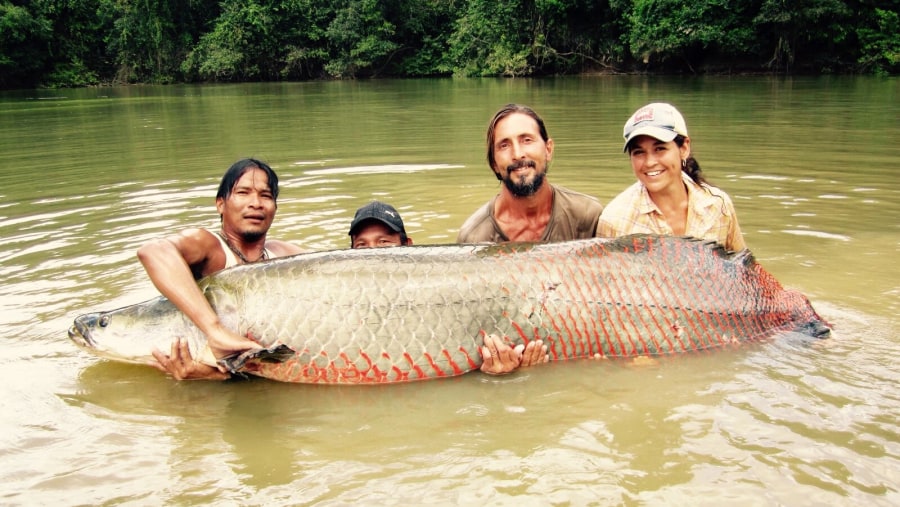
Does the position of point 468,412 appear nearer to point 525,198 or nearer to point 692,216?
point 525,198

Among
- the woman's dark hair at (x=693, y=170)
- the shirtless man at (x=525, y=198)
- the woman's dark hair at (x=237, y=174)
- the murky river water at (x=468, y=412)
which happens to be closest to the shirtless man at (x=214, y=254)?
the woman's dark hair at (x=237, y=174)

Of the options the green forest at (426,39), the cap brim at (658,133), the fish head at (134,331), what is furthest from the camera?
the green forest at (426,39)

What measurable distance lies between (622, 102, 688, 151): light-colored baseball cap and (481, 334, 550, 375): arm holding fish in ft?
3.70

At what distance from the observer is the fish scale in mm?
2949

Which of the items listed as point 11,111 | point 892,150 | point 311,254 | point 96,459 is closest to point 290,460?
point 96,459

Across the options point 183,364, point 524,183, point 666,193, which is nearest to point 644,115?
point 666,193

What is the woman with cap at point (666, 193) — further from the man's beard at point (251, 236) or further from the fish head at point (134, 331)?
the fish head at point (134, 331)

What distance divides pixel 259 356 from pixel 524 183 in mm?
1655

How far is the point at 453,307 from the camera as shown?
2949 mm

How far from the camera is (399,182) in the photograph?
738cm

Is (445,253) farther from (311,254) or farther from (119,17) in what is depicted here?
(119,17)

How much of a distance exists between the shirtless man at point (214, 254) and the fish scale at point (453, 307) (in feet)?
0.31

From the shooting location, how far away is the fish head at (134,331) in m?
3.04

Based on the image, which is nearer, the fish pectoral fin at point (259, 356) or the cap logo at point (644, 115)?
the fish pectoral fin at point (259, 356)
